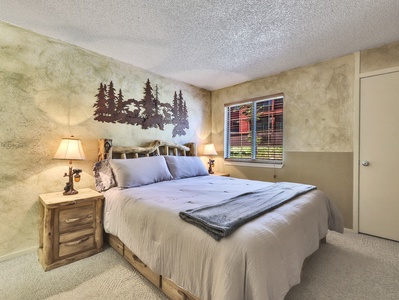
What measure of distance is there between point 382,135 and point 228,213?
99.0 inches

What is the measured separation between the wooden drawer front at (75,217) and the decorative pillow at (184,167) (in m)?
1.19

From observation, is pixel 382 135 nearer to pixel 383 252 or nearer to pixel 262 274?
pixel 383 252

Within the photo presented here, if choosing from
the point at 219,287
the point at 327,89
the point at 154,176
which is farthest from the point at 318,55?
the point at 219,287

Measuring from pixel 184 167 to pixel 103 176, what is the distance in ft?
3.85

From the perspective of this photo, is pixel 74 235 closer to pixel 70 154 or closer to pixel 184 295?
pixel 70 154

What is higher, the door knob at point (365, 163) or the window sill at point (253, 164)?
the door knob at point (365, 163)

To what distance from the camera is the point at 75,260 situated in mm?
2043

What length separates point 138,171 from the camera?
253cm

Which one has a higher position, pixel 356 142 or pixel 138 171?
pixel 356 142

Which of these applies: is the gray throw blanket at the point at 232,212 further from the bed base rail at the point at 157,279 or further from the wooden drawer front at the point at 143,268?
the wooden drawer front at the point at 143,268

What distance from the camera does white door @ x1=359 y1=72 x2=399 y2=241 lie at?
2479 millimetres

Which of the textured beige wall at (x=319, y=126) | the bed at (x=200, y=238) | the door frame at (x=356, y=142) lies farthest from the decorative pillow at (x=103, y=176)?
the door frame at (x=356, y=142)

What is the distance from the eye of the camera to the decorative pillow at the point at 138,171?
2383 mm

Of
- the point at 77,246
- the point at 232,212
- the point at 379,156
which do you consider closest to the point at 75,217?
the point at 77,246
